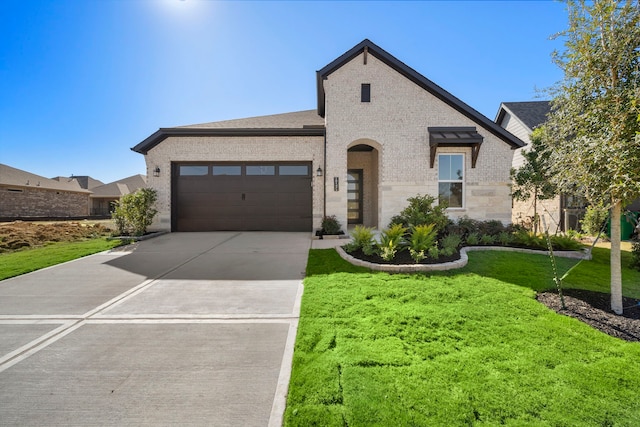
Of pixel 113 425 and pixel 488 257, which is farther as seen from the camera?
pixel 488 257

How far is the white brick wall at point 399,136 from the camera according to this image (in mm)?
9336

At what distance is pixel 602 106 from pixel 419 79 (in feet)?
22.0

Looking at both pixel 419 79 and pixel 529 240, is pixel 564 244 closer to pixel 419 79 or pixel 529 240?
pixel 529 240

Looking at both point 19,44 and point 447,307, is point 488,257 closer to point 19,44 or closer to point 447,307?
point 447,307

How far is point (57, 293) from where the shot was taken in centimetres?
422

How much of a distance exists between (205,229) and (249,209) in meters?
2.01

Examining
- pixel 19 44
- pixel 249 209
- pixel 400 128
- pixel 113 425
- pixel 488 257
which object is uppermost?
pixel 19 44

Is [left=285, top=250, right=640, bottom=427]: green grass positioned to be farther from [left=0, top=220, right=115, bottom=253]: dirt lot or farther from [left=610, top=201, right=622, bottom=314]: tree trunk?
[left=0, top=220, right=115, bottom=253]: dirt lot

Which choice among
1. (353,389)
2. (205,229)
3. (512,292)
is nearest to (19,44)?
(205,229)

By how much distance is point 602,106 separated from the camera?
136 inches

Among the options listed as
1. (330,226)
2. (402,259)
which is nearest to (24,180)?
(330,226)

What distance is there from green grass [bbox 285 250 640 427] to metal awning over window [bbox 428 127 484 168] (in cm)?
620

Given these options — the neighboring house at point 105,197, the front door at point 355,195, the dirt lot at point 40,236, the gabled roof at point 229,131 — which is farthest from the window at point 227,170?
the neighboring house at point 105,197

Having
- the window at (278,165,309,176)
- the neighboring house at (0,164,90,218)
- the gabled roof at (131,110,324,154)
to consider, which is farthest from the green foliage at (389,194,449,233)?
the neighboring house at (0,164,90,218)
